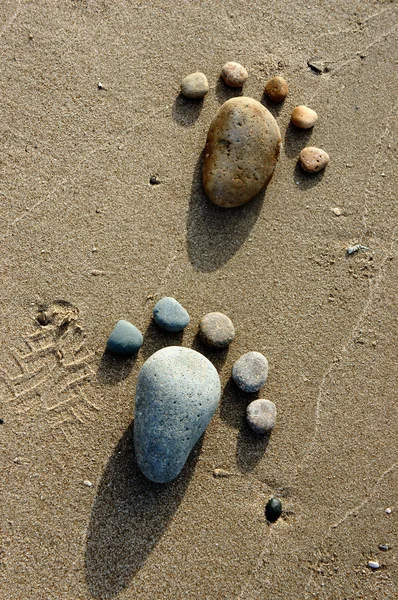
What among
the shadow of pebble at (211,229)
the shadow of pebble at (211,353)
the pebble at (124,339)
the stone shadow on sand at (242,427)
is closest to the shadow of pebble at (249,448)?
the stone shadow on sand at (242,427)

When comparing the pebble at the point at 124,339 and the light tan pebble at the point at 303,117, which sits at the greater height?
the light tan pebble at the point at 303,117

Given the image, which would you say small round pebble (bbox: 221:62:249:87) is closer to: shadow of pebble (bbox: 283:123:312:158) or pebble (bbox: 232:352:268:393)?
shadow of pebble (bbox: 283:123:312:158)

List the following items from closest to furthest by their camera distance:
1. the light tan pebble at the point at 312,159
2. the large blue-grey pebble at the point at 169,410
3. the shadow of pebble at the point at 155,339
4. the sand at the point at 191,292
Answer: the large blue-grey pebble at the point at 169,410 < the sand at the point at 191,292 < the shadow of pebble at the point at 155,339 < the light tan pebble at the point at 312,159

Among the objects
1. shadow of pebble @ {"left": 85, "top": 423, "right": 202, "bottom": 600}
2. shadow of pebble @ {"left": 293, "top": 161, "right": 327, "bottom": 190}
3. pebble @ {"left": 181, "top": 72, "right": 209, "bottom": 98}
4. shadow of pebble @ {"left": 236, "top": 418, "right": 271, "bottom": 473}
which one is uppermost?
pebble @ {"left": 181, "top": 72, "right": 209, "bottom": 98}

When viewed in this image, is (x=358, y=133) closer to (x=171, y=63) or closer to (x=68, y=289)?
(x=171, y=63)

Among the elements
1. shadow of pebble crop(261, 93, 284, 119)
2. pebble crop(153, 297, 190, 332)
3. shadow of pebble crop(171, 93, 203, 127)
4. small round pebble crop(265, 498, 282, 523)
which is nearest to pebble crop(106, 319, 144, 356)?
pebble crop(153, 297, 190, 332)

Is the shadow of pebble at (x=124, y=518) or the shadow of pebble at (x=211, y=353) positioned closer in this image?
the shadow of pebble at (x=124, y=518)

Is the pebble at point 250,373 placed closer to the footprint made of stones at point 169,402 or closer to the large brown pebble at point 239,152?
the footprint made of stones at point 169,402
